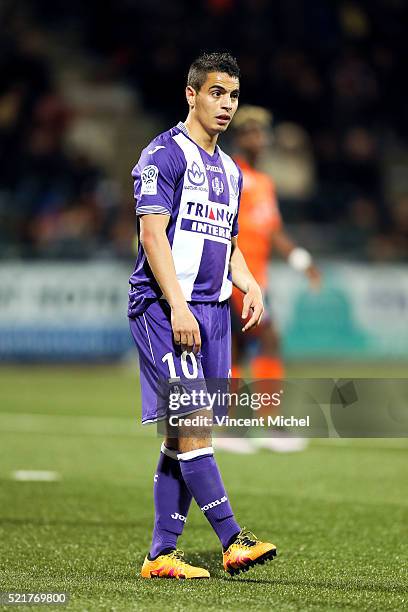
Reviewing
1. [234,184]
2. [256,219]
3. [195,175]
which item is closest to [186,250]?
[195,175]

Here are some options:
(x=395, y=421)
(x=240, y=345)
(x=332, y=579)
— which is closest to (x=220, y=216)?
(x=395, y=421)

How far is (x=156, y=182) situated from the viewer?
5258mm

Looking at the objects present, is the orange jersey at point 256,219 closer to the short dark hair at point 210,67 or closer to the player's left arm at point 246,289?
the player's left arm at point 246,289

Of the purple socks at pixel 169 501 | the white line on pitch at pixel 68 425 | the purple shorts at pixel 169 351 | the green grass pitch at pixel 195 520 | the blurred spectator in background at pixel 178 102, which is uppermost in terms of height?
the blurred spectator in background at pixel 178 102

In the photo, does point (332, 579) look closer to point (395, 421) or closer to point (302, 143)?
point (395, 421)

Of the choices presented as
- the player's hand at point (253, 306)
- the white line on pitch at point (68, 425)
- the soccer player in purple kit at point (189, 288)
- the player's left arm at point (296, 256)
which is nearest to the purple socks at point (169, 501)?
the soccer player in purple kit at point (189, 288)

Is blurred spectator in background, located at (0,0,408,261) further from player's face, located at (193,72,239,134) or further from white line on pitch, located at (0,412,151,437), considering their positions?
player's face, located at (193,72,239,134)

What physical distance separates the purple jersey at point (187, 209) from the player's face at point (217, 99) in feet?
0.42

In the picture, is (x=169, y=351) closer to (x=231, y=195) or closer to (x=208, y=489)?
(x=208, y=489)

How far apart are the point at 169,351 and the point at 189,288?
0.29 metres

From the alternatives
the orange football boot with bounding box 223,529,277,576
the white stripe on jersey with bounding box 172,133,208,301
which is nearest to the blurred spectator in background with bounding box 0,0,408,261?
the white stripe on jersey with bounding box 172,133,208,301

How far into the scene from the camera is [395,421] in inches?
215

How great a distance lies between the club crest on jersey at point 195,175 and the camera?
5.37m

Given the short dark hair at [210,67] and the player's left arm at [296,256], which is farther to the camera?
the player's left arm at [296,256]
